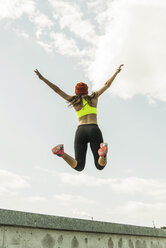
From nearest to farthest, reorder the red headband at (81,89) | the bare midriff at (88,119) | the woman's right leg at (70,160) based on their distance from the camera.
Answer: the woman's right leg at (70,160) → the bare midriff at (88,119) → the red headband at (81,89)

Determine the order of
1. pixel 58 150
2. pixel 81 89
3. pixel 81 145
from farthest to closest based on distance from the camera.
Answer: pixel 81 89, pixel 81 145, pixel 58 150

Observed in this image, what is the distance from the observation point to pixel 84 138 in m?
5.12

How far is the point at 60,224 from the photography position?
16.2 ft

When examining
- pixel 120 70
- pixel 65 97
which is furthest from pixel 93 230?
pixel 120 70

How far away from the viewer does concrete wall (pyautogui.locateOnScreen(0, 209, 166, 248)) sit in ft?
13.9

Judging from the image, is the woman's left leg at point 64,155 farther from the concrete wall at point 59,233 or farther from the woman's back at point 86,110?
the concrete wall at point 59,233

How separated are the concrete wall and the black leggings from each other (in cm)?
121

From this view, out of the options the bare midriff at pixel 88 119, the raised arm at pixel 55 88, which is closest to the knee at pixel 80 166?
the bare midriff at pixel 88 119

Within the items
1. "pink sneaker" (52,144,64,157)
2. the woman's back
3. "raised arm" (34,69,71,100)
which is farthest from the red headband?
"pink sneaker" (52,144,64,157)

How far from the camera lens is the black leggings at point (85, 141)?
5016 millimetres

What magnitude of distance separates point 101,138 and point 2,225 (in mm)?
2427

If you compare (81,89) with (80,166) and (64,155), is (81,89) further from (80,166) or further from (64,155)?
(80,166)

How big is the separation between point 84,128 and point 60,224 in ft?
6.52

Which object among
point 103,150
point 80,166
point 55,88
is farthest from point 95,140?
point 55,88
